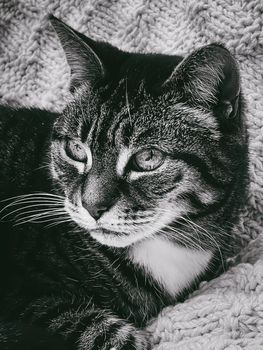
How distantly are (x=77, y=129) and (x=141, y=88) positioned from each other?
6.6 inches

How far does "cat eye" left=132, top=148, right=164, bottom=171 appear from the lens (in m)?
1.02

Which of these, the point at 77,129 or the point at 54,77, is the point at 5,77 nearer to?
the point at 54,77

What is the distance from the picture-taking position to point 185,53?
1489mm

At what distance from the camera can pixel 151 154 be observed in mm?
1023

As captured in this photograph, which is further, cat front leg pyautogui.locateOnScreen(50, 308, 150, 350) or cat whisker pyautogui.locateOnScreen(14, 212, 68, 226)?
cat whisker pyautogui.locateOnScreen(14, 212, 68, 226)

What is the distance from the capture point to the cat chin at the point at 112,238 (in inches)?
41.6

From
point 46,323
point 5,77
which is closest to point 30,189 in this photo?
point 46,323

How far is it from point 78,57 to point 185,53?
45cm

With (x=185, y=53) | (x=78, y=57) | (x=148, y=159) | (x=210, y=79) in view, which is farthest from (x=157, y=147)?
(x=185, y=53)

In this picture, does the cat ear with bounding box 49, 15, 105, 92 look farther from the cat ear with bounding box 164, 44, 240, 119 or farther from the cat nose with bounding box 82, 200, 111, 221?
the cat nose with bounding box 82, 200, 111, 221

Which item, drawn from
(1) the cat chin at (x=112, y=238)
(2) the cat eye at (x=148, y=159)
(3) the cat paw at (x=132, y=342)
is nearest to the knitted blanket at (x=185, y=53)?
(3) the cat paw at (x=132, y=342)

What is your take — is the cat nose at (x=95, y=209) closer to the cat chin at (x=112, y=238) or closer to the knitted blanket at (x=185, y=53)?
the cat chin at (x=112, y=238)

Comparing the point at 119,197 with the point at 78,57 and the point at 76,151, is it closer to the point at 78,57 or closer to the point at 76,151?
the point at 76,151

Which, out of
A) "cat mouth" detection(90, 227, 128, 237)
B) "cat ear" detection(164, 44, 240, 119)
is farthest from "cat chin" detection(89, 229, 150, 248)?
"cat ear" detection(164, 44, 240, 119)
